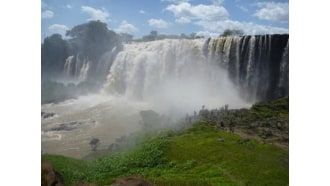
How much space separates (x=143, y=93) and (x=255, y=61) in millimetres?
1546

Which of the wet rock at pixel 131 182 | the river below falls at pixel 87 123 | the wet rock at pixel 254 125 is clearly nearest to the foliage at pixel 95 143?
the river below falls at pixel 87 123

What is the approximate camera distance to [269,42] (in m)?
7.56

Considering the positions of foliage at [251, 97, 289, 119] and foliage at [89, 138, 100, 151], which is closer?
foliage at [251, 97, 289, 119]

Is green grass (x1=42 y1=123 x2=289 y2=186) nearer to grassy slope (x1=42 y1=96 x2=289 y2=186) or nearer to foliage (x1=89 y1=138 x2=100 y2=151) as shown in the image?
grassy slope (x1=42 y1=96 x2=289 y2=186)

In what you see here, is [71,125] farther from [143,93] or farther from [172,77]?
[172,77]

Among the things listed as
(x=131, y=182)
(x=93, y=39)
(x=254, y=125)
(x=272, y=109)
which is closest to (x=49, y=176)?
(x=131, y=182)

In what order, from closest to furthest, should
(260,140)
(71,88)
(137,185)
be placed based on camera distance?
(137,185), (260,140), (71,88)

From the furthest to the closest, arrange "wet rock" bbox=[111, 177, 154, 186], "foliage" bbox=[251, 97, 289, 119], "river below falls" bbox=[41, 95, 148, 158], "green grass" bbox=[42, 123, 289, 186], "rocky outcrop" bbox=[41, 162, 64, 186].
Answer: "river below falls" bbox=[41, 95, 148, 158]
"rocky outcrop" bbox=[41, 162, 64, 186]
"foliage" bbox=[251, 97, 289, 119]
"green grass" bbox=[42, 123, 289, 186]
"wet rock" bbox=[111, 177, 154, 186]

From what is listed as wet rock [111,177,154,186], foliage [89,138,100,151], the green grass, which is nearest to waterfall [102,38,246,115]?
the green grass

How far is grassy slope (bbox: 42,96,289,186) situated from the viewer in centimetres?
725

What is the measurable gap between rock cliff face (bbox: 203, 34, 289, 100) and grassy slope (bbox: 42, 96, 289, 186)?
8.0 inches
